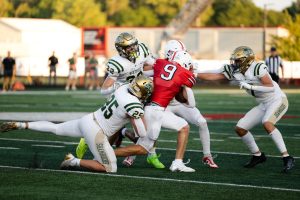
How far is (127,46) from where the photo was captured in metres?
11.2

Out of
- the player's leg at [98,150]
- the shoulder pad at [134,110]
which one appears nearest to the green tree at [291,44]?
the player's leg at [98,150]

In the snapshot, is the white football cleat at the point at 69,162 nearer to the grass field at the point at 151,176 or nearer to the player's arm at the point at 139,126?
the grass field at the point at 151,176

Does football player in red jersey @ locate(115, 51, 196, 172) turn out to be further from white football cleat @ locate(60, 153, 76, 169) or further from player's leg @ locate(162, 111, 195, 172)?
white football cleat @ locate(60, 153, 76, 169)

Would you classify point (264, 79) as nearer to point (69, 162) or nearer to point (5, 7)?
point (69, 162)

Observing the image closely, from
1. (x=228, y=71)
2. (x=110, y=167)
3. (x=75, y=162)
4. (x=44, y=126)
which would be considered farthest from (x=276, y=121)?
(x=44, y=126)

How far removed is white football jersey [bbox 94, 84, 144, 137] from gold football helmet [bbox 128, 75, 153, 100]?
2.9 inches

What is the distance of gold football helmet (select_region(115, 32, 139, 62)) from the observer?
36.7 ft

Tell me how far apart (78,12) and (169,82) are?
8594cm

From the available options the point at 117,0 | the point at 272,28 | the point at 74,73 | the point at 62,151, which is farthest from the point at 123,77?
the point at 117,0

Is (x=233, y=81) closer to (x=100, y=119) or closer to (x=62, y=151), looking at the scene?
(x=100, y=119)

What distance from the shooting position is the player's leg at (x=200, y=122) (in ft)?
37.5

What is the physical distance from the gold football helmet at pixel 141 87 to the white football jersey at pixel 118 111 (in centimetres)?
7

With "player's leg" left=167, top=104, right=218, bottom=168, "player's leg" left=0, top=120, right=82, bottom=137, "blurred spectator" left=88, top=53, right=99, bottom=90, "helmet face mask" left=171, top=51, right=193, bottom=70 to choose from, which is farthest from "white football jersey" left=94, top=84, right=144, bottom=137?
"blurred spectator" left=88, top=53, right=99, bottom=90

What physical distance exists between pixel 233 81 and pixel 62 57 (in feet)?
157
